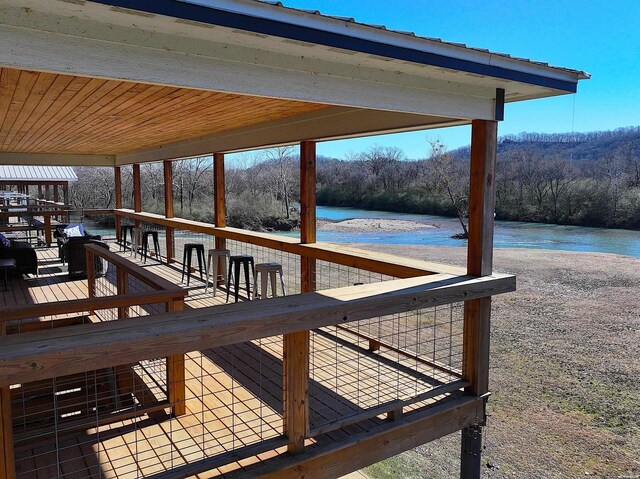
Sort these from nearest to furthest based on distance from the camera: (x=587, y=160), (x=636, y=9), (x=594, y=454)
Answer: (x=594, y=454) < (x=636, y=9) < (x=587, y=160)

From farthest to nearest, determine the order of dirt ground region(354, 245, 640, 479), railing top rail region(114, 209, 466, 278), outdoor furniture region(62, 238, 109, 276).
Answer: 1. outdoor furniture region(62, 238, 109, 276)
2. dirt ground region(354, 245, 640, 479)
3. railing top rail region(114, 209, 466, 278)

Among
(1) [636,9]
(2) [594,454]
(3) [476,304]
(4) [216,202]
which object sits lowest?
(2) [594,454]

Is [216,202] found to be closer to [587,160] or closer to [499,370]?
[499,370]

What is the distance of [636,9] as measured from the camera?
30.5 m

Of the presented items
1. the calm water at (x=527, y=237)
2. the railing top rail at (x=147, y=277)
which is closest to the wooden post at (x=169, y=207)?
the railing top rail at (x=147, y=277)

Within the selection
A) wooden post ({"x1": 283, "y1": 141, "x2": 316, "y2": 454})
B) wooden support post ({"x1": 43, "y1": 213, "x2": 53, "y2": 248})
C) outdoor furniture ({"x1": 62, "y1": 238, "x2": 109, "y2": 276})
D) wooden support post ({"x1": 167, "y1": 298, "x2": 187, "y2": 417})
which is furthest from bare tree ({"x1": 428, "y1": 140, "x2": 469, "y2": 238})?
wooden post ({"x1": 283, "y1": 141, "x2": 316, "y2": 454})

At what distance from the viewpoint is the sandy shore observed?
28.5 metres

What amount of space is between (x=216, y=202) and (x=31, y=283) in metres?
2.80

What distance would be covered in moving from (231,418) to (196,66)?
2.10 meters

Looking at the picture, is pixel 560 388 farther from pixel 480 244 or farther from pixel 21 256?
A: pixel 21 256

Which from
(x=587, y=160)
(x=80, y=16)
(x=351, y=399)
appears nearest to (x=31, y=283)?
(x=351, y=399)

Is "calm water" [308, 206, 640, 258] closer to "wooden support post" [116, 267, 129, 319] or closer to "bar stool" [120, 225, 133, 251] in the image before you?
"bar stool" [120, 225, 133, 251]

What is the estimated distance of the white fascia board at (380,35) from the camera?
80.4 inches

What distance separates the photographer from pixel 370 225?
29.9m
